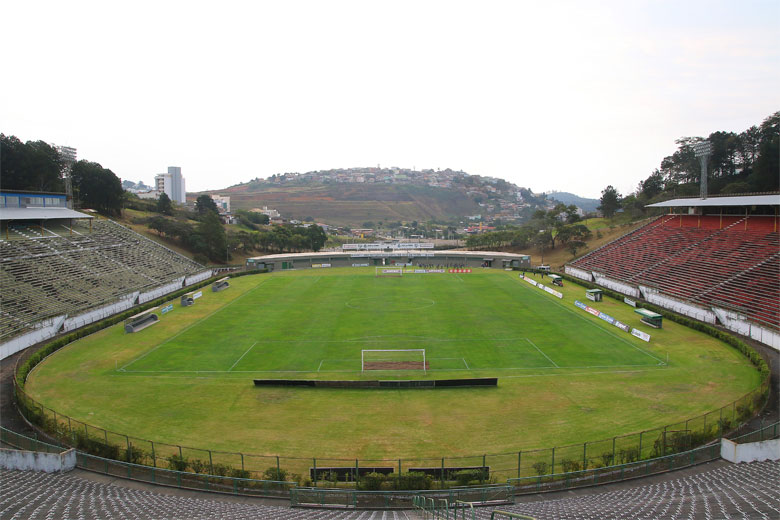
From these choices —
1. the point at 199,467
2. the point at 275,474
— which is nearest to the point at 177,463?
the point at 199,467

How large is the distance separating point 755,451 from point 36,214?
64648mm

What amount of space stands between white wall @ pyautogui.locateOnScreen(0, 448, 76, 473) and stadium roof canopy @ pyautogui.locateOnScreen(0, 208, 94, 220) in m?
40.9

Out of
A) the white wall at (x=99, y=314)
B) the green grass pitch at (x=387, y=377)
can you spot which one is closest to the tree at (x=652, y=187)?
the green grass pitch at (x=387, y=377)

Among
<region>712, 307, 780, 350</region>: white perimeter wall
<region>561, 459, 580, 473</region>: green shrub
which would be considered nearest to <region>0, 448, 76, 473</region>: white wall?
<region>561, 459, 580, 473</region>: green shrub

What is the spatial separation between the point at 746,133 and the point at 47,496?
108127 mm

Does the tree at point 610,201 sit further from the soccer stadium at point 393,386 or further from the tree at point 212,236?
the tree at point 212,236

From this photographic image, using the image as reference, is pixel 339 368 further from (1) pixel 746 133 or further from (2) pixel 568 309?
(1) pixel 746 133

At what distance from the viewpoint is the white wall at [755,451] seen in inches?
669

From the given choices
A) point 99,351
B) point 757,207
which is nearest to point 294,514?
point 99,351

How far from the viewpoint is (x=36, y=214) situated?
5369 cm

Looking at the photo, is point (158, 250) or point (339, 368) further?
point (158, 250)

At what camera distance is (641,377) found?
1087 inches

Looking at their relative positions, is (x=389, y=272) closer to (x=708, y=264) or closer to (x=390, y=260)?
(x=390, y=260)

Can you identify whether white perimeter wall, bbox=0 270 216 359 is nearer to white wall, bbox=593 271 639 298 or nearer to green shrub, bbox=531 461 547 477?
green shrub, bbox=531 461 547 477
